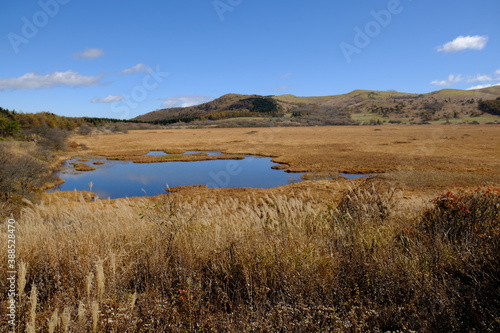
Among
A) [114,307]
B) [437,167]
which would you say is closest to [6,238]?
[114,307]

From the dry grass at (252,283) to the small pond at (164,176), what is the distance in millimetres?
15543

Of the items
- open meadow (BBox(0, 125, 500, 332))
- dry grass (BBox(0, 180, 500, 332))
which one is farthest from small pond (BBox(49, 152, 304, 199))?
dry grass (BBox(0, 180, 500, 332))

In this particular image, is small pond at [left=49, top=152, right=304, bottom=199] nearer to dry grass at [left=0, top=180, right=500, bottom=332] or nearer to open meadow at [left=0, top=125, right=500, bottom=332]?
open meadow at [left=0, top=125, right=500, bottom=332]

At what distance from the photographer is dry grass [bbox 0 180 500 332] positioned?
3.02 m

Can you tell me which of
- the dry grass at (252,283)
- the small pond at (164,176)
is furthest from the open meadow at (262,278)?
the small pond at (164,176)

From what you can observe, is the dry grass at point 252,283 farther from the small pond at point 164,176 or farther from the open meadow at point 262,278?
the small pond at point 164,176

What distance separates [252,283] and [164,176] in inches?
966

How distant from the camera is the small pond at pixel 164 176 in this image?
73.9ft

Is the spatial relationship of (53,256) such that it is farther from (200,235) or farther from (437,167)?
(437,167)

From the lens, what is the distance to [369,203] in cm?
791

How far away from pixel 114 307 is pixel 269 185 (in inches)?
772

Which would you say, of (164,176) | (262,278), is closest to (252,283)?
(262,278)

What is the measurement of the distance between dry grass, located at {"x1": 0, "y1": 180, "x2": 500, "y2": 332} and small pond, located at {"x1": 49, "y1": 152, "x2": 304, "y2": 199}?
15.5 m

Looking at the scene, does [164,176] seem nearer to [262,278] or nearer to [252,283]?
[252,283]
